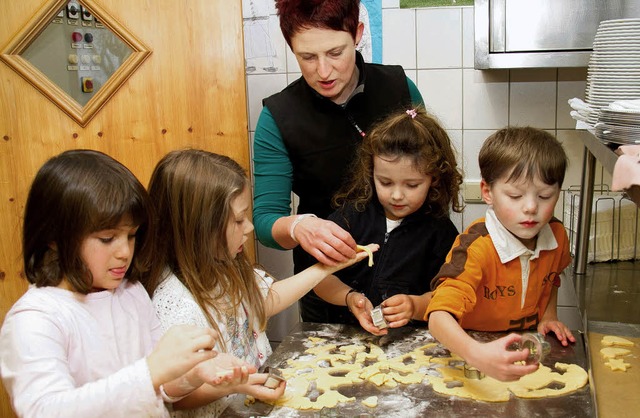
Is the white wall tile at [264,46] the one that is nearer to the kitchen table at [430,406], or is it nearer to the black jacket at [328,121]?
the black jacket at [328,121]

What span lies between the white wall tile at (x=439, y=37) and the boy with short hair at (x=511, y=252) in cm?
97

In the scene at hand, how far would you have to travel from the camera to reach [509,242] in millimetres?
1464

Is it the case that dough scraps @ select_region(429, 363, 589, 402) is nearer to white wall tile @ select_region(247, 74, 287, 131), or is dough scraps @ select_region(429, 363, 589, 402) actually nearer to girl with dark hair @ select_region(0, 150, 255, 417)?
girl with dark hair @ select_region(0, 150, 255, 417)

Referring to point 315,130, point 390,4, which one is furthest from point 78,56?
point 390,4

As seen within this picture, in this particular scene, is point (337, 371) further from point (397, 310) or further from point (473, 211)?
point (473, 211)

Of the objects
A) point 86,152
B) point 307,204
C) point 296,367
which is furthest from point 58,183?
point 307,204

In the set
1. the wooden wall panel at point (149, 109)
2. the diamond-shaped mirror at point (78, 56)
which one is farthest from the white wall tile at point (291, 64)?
the diamond-shaped mirror at point (78, 56)

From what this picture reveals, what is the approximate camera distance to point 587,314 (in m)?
1.59

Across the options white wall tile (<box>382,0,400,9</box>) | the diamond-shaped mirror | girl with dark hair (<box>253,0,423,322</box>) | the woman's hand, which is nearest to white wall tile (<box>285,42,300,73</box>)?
white wall tile (<box>382,0,400,9</box>)

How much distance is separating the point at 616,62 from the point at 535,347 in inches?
26.8

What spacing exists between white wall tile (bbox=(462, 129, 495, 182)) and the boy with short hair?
3.08ft

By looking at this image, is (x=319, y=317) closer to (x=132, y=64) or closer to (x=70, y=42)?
(x=132, y=64)

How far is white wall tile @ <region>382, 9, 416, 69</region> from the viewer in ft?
7.87

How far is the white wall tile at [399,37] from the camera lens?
2.40 meters
